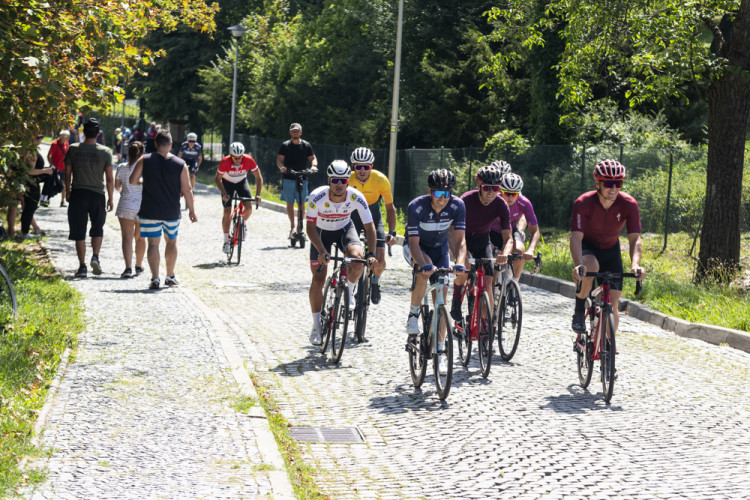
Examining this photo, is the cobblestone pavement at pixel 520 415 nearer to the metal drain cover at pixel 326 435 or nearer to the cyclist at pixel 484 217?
the metal drain cover at pixel 326 435

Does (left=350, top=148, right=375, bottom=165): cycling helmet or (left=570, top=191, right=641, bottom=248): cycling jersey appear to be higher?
(left=350, top=148, right=375, bottom=165): cycling helmet

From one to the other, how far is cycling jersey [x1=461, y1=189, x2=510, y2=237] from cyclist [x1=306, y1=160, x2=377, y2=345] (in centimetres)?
94

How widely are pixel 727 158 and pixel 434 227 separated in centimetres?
779

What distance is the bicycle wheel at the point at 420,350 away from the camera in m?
8.20

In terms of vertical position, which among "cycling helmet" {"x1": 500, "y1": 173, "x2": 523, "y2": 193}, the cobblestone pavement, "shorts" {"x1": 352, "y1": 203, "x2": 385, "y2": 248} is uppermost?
"cycling helmet" {"x1": 500, "y1": 173, "x2": 523, "y2": 193}

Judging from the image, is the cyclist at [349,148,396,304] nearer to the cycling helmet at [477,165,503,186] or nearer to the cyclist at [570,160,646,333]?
the cycling helmet at [477,165,503,186]

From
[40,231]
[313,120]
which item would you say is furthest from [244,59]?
[40,231]

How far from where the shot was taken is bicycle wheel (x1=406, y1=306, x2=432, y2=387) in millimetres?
8195

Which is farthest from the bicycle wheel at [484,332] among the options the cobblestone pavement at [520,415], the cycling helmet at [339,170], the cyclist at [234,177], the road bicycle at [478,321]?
the cyclist at [234,177]

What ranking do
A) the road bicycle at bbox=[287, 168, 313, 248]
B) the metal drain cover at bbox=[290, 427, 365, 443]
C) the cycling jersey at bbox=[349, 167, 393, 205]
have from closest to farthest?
the metal drain cover at bbox=[290, 427, 365, 443], the cycling jersey at bbox=[349, 167, 393, 205], the road bicycle at bbox=[287, 168, 313, 248]

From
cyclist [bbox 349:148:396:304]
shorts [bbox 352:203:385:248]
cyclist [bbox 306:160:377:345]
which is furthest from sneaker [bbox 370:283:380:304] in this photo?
cyclist [bbox 306:160:377:345]

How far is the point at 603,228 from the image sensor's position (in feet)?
28.4

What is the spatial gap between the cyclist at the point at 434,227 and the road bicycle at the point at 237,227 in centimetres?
796

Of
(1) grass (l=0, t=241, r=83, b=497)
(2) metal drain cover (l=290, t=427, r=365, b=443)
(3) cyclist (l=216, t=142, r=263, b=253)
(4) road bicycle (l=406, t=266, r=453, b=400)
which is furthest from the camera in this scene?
(3) cyclist (l=216, t=142, r=263, b=253)
